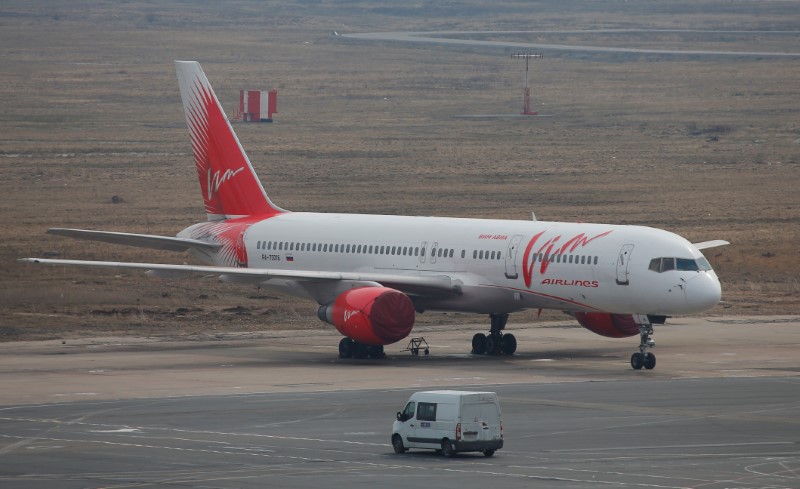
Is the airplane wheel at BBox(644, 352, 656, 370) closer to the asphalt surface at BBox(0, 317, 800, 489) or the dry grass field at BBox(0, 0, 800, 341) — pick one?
the asphalt surface at BBox(0, 317, 800, 489)

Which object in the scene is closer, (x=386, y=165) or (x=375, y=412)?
(x=375, y=412)

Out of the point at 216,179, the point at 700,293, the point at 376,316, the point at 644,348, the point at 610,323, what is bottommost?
the point at 644,348

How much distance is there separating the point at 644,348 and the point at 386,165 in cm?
7536

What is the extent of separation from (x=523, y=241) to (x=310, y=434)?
1763cm

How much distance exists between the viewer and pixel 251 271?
5344 cm

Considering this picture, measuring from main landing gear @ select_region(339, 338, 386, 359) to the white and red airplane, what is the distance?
0.16 feet

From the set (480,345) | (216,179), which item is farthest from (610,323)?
(216,179)

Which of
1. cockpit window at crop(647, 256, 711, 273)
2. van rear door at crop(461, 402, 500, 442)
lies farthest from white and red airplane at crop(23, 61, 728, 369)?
Result: van rear door at crop(461, 402, 500, 442)

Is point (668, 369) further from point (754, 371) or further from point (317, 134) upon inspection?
point (317, 134)

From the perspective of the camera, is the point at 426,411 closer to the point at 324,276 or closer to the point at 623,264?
the point at 623,264

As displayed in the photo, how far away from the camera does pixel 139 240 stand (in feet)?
186

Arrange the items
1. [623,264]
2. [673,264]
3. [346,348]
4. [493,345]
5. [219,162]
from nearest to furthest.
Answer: [673,264], [623,264], [346,348], [493,345], [219,162]

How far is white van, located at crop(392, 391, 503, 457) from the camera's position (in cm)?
3362

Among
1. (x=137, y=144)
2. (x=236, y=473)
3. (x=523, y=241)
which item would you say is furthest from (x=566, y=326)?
(x=137, y=144)
